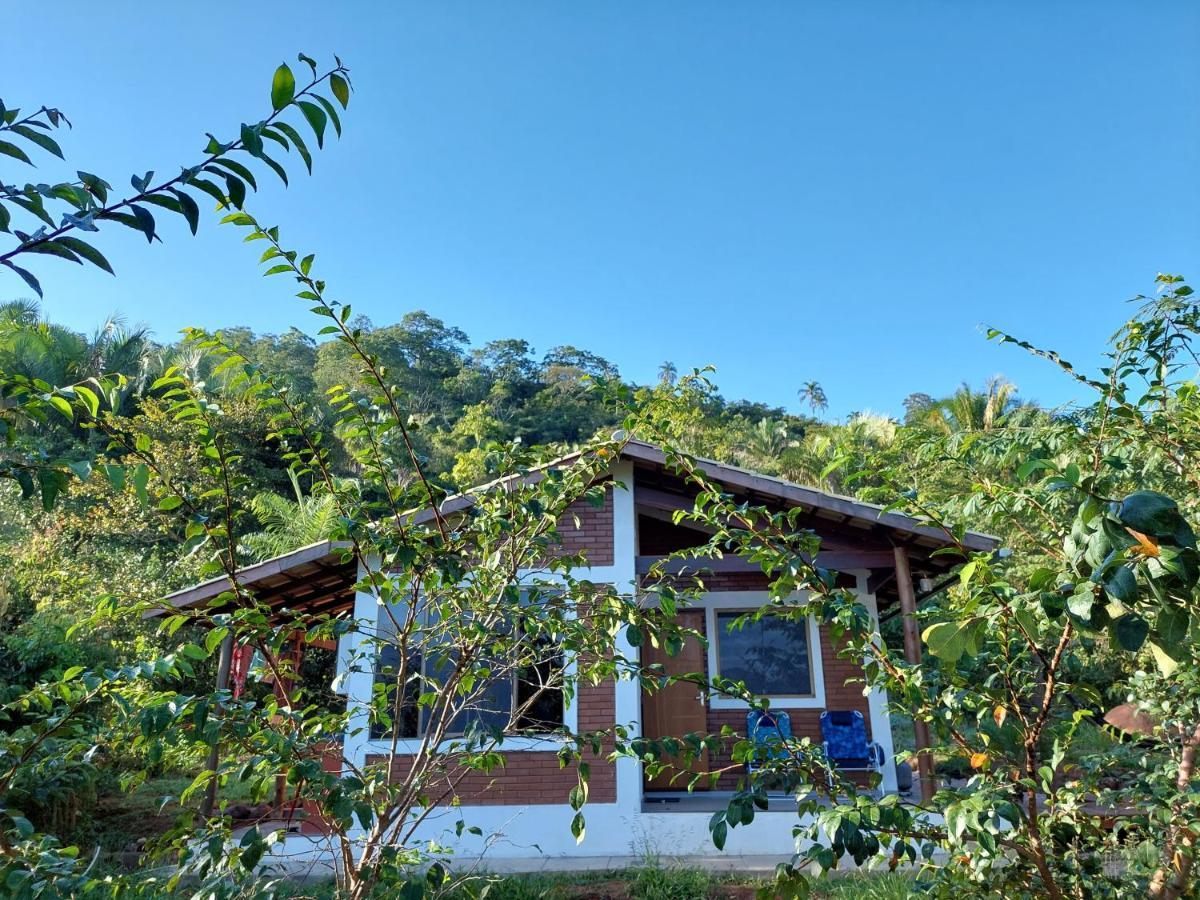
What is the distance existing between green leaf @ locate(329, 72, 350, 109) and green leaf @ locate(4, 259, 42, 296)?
0.60 meters

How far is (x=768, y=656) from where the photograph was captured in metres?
10.0

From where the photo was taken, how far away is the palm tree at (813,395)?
Result: 195 ft

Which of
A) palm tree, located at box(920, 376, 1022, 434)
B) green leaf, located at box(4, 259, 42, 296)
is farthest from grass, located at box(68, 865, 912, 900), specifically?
palm tree, located at box(920, 376, 1022, 434)

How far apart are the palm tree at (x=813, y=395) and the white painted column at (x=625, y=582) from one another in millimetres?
53789

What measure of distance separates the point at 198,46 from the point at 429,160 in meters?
4.16

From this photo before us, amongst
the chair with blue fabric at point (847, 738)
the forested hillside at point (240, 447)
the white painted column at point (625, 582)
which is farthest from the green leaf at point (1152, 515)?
the chair with blue fabric at point (847, 738)

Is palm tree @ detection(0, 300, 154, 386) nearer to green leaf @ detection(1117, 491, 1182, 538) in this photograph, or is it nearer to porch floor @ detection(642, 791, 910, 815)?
porch floor @ detection(642, 791, 910, 815)

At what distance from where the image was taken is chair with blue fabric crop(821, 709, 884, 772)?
8578 millimetres

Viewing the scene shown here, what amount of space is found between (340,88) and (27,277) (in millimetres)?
621

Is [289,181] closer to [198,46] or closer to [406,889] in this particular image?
[406,889]

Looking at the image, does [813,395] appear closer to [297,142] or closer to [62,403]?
[297,142]

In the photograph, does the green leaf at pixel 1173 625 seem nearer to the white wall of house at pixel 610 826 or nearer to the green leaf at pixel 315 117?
the green leaf at pixel 315 117

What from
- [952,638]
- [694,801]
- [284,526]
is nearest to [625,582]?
[694,801]

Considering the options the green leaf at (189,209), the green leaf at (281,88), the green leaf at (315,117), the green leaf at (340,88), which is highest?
the green leaf at (340,88)
